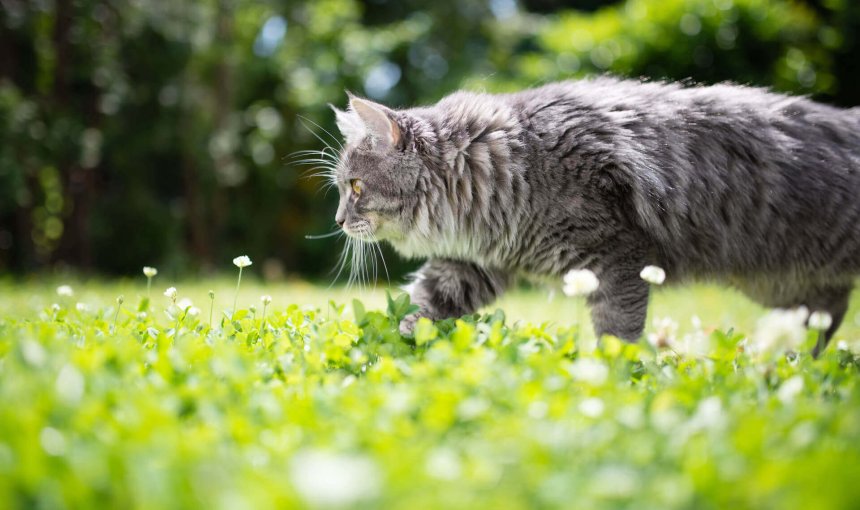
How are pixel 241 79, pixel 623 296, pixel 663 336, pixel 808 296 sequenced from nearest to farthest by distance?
pixel 623 296
pixel 663 336
pixel 808 296
pixel 241 79

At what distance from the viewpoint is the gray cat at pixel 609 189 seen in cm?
274

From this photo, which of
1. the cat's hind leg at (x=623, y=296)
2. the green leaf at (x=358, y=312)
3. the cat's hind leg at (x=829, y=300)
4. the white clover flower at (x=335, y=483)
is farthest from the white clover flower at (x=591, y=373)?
the cat's hind leg at (x=829, y=300)

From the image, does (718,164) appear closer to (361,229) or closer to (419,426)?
(361,229)

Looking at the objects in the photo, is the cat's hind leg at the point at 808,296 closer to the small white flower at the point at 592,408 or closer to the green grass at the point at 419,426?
the green grass at the point at 419,426

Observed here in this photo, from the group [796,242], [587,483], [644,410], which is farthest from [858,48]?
[587,483]

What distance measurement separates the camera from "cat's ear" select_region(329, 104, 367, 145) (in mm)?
3078

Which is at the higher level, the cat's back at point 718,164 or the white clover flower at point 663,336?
the cat's back at point 718,164

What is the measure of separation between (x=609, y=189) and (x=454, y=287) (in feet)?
2.72

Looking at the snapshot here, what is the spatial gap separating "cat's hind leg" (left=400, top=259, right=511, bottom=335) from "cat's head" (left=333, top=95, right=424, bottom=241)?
25cm

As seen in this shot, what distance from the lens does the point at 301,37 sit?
34.6 feet

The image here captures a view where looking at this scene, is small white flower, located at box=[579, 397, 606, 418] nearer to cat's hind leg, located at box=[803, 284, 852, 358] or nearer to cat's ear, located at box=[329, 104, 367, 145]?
cat's ear, located at box=[329, 104, 367, 145]

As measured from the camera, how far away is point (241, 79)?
10453 millimetres

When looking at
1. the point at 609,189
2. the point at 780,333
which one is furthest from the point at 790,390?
the point at 609,189

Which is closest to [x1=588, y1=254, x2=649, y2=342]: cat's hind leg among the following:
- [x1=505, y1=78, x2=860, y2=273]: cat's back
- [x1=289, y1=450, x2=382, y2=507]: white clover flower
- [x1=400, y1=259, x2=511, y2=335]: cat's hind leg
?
[x1=505, y1=78, x2=860, y2=273]: cat's back
